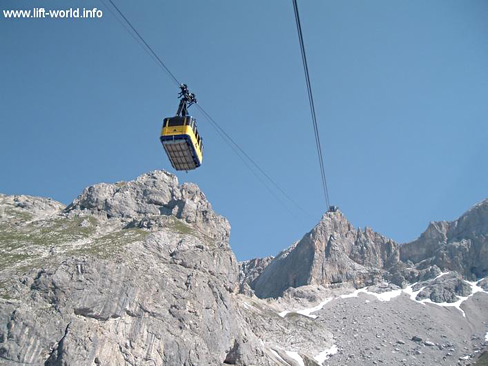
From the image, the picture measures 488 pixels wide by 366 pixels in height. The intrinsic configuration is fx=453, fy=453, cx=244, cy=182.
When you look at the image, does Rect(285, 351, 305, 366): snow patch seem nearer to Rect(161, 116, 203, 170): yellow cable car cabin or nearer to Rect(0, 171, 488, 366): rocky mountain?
Rect(0, 171, 488, 366): rocky mountain

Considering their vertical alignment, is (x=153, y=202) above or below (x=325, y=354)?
above

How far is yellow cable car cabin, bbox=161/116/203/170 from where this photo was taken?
130 feet

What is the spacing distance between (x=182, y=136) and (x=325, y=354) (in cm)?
12911

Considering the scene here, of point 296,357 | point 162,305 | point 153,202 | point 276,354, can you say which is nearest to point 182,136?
point 162,305

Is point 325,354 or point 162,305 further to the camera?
point 325,354

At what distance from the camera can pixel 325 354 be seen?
149m

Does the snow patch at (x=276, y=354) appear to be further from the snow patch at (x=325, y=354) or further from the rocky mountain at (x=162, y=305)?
the snow patch at (x=325, y=354)

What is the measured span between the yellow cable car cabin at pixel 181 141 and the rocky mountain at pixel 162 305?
49.9 m

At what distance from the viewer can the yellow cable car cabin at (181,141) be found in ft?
130

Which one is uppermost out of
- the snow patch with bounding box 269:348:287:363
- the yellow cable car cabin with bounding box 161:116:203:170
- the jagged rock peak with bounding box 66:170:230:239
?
the jagged rock peak with bounding box 66:170:230:239

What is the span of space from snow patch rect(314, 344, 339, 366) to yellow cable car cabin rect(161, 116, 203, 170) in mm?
116792

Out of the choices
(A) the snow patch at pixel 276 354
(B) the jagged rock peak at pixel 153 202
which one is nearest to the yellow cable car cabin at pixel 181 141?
(A) the snow patch at pixel 276 354

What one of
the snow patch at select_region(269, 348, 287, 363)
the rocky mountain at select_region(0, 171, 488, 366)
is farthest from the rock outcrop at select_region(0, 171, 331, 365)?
the snow patch at select_region(269, 348, 287, 363)

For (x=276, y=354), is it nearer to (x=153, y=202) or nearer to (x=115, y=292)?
(x=115, y=292)
